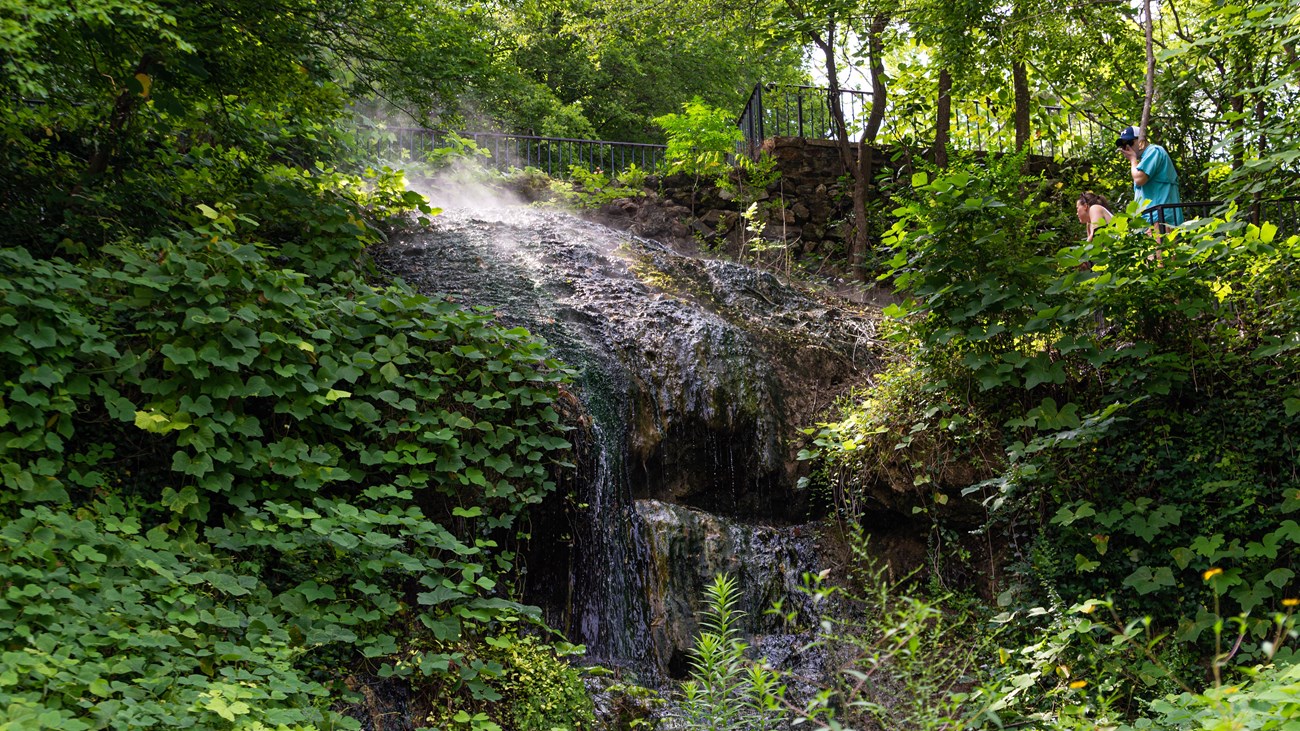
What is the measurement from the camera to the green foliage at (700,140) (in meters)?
11.1

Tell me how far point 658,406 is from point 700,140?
567 cm

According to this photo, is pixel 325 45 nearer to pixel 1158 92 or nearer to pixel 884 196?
pixel 884 196

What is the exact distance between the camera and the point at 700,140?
1106 cm

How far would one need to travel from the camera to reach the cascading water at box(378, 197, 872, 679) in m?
5.48

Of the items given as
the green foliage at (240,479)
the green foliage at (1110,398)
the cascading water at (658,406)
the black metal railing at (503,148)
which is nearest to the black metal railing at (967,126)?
the black metal railing at (503,148)

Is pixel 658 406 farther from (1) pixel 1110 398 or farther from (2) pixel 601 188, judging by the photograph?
(2) pixel 601 188

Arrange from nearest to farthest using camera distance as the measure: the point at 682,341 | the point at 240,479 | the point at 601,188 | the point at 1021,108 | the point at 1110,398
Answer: the point at 240,479, the point at 1110,398, the point at 682,341, the point at 1021,108, the point at 601,188

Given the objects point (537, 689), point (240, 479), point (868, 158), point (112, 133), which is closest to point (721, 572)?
point (537, 689)

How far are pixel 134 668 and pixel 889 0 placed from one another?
8.92 meters

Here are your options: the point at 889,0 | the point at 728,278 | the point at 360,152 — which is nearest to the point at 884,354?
the point at 728,278

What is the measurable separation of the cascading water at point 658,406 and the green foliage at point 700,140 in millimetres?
2965

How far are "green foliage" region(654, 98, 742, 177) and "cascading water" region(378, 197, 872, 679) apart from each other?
2965mm

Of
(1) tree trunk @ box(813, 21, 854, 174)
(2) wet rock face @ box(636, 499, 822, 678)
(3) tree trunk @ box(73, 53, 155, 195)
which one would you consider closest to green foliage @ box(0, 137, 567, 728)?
(3) tree trunk @ box(73, 53, 155, 195)

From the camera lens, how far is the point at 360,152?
29.8ft
